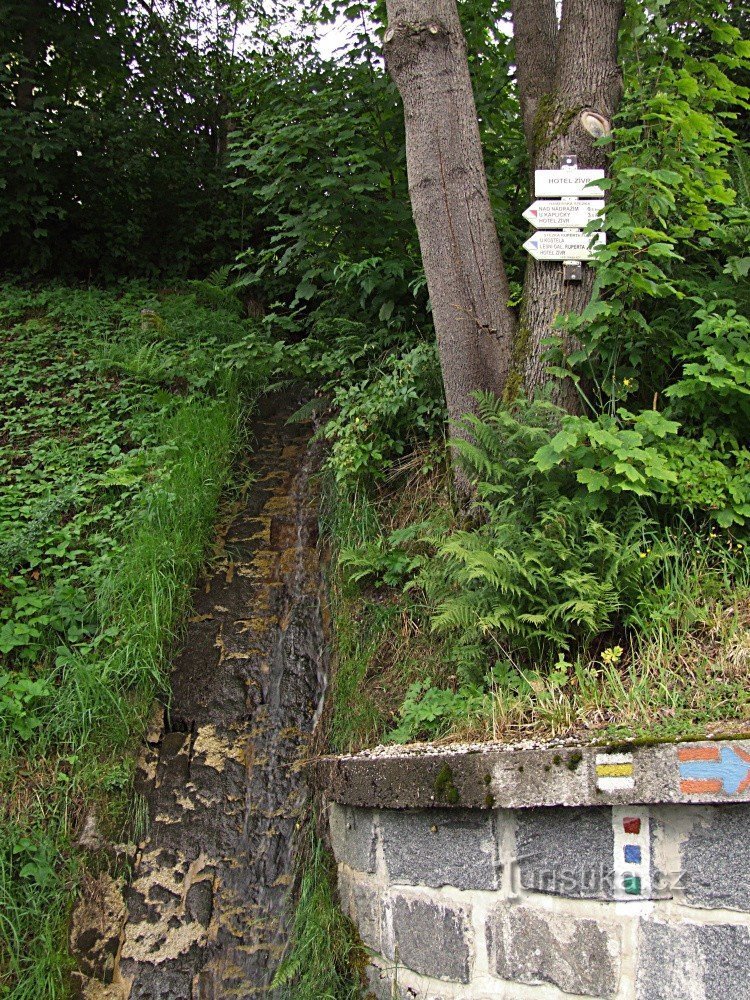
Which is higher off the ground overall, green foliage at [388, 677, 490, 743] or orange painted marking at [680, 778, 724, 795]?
green foliage at [388, 677, 490, 743]

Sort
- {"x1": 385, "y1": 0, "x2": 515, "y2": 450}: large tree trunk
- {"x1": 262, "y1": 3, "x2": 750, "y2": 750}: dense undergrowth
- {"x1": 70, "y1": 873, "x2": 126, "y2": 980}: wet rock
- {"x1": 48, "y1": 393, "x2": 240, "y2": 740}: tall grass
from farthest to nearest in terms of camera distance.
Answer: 1. {"x1": 48, "y1": 393, "x2": 240, "y2": 740}: tall grass
2. {"x1": 385, "y1": 0, "x2": 515, "y2": 450}: large tree trunk
3. {"x1": 70, "y1": 873, "x2": 126, "y2": 980}: wet rock
4. {"x1": 262, "y1": 3, "x2": 750, "y2": 750}: dense undergrowth

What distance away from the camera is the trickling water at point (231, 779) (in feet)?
12.5

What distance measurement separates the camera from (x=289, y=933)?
12.7 feet

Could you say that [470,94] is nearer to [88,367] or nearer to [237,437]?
[237,437]

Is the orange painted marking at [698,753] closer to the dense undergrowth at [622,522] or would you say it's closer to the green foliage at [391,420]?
the dense undergrowth at [622,522]

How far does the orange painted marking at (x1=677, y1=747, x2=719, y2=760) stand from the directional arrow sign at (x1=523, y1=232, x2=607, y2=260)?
8.27ft

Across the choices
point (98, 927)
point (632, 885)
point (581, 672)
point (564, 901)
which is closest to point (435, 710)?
point (581, 672)

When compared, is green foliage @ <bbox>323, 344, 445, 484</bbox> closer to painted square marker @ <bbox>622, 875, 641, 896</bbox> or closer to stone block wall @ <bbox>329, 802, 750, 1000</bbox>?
stone block wall @ <bbox>329, 802, 750, 1000</bbox>

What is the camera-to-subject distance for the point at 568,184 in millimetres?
4168

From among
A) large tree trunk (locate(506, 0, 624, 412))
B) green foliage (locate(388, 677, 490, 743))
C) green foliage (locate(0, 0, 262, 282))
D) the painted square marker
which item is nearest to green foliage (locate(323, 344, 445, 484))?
large tree trunk (locate(506, 0, 624, 412))

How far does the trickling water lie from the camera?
12.5 feet

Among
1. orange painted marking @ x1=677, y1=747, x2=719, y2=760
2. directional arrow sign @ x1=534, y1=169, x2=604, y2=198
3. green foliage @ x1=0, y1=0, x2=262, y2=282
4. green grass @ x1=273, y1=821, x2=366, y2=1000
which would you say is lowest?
green grass @ x1=273, y1=821, x2=366, y2=1000

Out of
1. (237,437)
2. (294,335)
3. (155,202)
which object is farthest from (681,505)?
(155,202)

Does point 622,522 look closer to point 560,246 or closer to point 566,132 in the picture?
point 560,246
